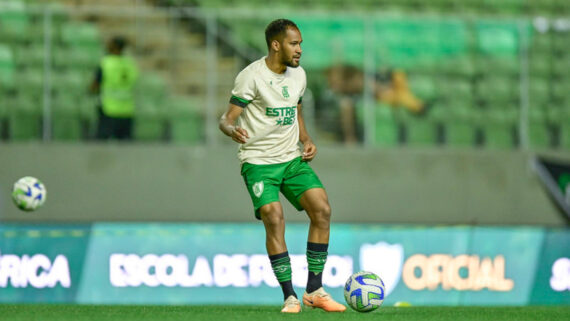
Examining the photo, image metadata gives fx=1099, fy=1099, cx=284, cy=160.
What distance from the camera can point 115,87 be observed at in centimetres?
1143

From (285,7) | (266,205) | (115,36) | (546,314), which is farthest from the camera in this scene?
(285,7)

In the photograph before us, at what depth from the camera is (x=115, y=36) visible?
455 inches

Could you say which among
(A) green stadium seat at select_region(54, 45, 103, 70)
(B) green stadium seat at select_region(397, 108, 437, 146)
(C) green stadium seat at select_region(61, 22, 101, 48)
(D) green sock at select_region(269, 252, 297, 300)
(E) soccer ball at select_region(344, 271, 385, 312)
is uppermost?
(C) green stadium seat at select_region(61, 22, 101, 48)

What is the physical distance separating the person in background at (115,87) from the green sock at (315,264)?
16.2ft

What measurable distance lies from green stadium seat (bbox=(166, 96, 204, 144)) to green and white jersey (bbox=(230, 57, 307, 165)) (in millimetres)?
4584

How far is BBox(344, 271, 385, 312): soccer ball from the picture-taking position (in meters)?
6.77

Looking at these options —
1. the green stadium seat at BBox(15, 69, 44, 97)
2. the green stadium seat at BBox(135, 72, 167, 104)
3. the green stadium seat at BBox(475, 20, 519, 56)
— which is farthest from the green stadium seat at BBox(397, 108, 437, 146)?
the green stadium seat at BBox(15, 69, 44, 97)

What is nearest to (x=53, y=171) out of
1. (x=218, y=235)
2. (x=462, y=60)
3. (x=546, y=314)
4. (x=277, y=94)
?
(x=218, y=235)

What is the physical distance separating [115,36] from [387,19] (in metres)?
2.90

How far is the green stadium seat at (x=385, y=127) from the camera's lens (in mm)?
11656

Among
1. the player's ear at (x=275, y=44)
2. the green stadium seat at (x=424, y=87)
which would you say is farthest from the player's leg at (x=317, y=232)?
the green stadium seat at (x=424, y=87)

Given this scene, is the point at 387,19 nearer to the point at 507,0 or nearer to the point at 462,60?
the point at 462,60

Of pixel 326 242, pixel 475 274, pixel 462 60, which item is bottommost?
pixel 475 274

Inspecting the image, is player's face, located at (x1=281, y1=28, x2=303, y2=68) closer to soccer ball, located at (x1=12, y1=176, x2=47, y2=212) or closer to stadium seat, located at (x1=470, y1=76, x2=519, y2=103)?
soccer ball, located at (x1=12, y1=176, x2=47, y2=212)
